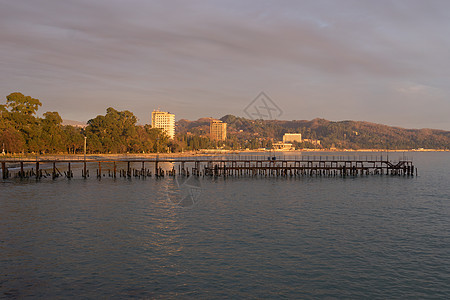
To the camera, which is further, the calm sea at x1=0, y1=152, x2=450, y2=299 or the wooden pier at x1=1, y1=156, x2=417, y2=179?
the wooden pier at x1=1, y1=156, x2=417, y2=179

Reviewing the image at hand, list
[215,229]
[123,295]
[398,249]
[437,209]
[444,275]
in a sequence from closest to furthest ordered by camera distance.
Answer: [123,295], [444,275], [398,249], [215,229], [437,209]

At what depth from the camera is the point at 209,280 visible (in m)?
21.8

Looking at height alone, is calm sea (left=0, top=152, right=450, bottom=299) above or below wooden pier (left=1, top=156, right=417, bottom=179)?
below

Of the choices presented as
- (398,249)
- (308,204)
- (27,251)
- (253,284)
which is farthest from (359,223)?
(27,251)

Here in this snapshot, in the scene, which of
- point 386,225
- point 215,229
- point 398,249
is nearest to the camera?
point 398,249

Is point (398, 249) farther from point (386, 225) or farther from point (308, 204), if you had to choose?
point (308, 204)

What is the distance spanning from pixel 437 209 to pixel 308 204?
56.8 ft

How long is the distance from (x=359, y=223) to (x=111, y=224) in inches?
1006

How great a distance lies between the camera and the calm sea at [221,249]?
68.0 ft

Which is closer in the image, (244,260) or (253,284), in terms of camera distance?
(253,284)

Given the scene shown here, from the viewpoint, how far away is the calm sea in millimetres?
20734

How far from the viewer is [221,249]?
91.0 feet

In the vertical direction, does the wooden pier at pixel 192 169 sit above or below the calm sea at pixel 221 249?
above

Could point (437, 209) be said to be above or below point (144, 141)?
below
